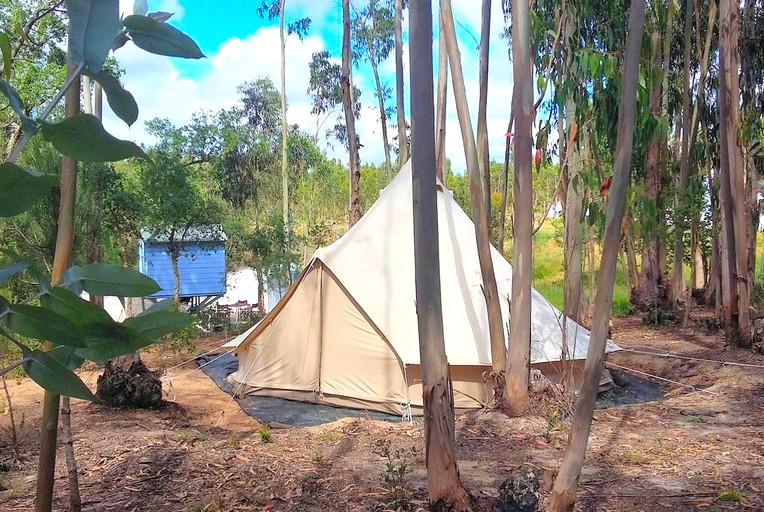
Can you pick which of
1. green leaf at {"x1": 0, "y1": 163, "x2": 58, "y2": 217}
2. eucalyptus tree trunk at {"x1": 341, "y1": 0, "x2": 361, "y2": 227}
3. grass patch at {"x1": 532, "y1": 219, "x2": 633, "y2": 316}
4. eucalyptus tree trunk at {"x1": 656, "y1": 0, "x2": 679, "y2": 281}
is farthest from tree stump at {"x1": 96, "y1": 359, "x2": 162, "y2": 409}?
grass patch at {"x1": 532, "y1": 219, "x2": 633, "y2": 316}

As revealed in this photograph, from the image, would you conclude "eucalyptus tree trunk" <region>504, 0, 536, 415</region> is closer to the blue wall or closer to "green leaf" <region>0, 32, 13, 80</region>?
"green leaf" <region>0, 32, 13, 80</region>

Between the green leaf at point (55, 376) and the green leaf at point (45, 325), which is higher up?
the green leaf at point (45, 325)

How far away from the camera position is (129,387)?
267 inches

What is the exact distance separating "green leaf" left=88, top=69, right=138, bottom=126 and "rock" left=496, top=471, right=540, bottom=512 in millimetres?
2809

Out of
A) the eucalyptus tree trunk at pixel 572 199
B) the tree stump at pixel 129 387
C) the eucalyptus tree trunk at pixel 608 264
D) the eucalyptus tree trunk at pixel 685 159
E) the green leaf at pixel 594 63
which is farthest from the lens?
the eucalyptus tree trunk at pixel 685 159

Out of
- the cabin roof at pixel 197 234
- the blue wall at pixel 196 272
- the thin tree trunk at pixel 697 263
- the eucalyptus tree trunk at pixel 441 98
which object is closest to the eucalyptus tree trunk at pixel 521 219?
the eucalyptus tree trunk at pixel 441 98

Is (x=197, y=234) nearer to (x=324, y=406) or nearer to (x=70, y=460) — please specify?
(x=324, y=406)

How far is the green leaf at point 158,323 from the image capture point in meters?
0.91

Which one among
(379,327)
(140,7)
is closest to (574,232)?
(379,327)

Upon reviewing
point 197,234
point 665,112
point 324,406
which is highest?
point 665,112

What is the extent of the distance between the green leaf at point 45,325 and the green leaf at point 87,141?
0.67ft

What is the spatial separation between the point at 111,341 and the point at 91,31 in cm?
43

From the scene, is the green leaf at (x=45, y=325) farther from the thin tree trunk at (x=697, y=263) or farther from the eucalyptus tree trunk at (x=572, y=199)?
the thin tree trunk at (x=697, y=263)

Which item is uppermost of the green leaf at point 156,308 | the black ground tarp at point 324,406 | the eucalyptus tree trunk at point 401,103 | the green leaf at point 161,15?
the eucalyptus tree trunk at point 401,103
